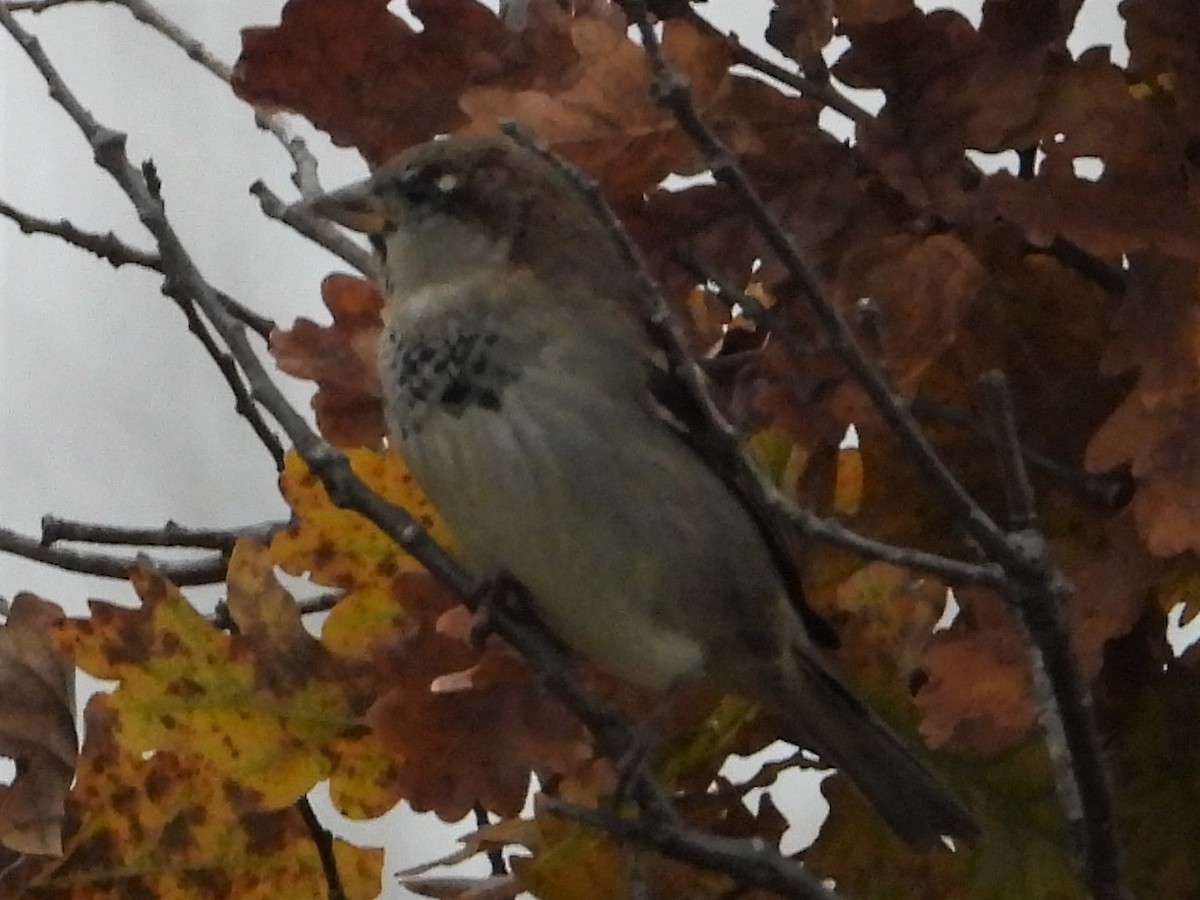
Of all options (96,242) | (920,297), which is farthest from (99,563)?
(920,297)

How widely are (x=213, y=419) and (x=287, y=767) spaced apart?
0.77 metres

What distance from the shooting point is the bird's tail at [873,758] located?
0.41 metres

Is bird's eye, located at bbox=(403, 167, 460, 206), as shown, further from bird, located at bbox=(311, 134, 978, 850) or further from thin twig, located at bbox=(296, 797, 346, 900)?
thin twig, located at bbox=(296, 797, 346, 900)

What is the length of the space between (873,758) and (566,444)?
Result: 132 mm

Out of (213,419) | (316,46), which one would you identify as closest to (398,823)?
(213,419)

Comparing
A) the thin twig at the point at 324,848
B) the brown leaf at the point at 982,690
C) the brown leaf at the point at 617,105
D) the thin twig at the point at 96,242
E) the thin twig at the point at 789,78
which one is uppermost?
the thin twig at the point at 96,242

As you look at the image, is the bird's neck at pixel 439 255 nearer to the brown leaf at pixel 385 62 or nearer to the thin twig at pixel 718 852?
the brown leaf at pixel 385 62

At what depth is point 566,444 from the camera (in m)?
0.51

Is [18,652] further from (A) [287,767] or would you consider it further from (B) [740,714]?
(B) [740,714]

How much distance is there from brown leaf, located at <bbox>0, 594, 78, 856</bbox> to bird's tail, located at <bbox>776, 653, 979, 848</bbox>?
210mm

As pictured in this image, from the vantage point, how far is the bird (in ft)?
1.66

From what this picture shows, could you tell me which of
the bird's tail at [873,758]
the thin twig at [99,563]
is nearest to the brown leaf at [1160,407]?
the bird's tail at [873,758]

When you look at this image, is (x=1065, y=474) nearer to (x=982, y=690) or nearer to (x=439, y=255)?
(x=982, y=690)

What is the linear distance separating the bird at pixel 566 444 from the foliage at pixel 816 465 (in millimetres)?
38
